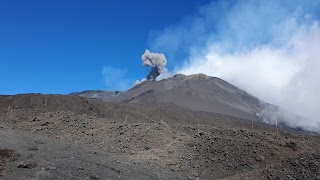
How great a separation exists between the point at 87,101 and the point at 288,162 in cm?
4698

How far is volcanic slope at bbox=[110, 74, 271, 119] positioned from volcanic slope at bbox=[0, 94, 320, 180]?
230 feet

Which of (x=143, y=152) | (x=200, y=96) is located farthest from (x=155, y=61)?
(x=143, y=152)

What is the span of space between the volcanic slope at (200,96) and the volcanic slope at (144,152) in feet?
230

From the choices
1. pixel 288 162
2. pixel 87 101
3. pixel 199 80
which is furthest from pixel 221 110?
A: pixel 288 162

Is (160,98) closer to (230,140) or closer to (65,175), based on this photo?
(230,140)

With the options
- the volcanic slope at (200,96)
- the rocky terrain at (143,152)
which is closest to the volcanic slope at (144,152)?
the rocky terrain at (143,152)

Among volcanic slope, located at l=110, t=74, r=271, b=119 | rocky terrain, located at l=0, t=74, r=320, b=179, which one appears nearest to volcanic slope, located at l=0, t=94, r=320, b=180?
rocky terrain, located at l=0, t=74, r=320, b=179

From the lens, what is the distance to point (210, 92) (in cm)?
12100

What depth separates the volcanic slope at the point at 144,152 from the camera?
17203 millimetres

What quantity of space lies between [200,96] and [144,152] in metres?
91.0

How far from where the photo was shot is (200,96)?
11488 cm

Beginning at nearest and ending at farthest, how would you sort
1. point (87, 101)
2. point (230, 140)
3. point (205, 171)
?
point (205, 171) → point (230, 140) → point (87, 101)

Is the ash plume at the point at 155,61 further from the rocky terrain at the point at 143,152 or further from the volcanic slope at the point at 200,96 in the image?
the rocky terrain at the point at 143,152

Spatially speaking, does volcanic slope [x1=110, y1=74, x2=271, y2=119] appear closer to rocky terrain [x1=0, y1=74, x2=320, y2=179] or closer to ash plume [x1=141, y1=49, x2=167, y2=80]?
ash plume [x1=141, y1=49, x2=167, y2=80]
